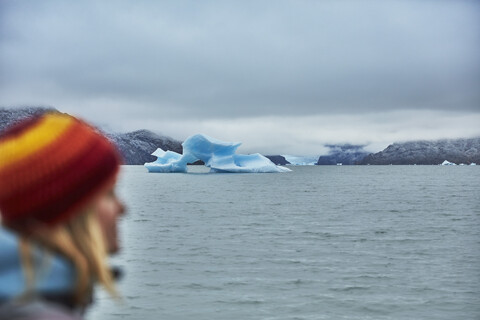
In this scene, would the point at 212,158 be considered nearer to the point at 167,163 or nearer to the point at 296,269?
the point at 167,163

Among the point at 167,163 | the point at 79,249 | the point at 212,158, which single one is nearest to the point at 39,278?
the point at 79,249

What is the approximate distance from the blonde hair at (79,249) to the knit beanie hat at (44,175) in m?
0.02

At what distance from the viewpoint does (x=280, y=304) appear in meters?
10.8

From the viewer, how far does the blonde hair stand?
3.27 feet

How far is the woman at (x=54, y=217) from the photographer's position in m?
0.99

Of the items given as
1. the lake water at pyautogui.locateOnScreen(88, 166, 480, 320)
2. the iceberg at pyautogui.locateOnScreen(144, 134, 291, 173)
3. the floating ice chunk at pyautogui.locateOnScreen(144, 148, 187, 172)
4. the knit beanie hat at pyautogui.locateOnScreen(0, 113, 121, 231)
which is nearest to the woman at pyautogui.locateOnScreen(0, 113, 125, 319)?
the knit beanie hat at pyautogui.locateOnScreen(0, 113, 121, 231)

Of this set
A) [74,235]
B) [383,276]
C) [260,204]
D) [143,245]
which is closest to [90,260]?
[74,235]

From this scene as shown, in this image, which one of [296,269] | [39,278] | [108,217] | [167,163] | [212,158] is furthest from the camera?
[167,163]

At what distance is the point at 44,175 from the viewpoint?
103 centimetres

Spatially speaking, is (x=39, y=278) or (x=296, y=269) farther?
(x=296, y=269)

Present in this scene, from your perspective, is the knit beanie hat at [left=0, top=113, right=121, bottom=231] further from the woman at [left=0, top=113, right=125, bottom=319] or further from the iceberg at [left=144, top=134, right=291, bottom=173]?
the iceberg at [left=144, top=134, right=291, bottom=173]

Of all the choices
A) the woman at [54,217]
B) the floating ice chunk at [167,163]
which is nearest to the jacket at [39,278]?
the woman at [54,217]

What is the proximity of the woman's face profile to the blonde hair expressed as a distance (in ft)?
0.13

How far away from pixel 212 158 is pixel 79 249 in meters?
62.8
